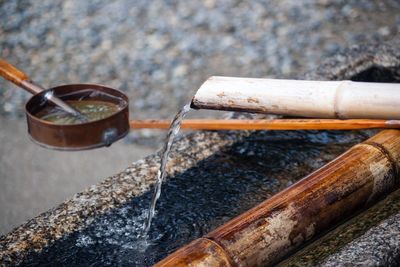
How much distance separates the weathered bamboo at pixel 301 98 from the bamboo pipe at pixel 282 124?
1.3 inches

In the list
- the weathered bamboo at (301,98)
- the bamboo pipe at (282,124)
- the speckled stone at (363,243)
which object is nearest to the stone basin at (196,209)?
the speckled stone at (363,243)

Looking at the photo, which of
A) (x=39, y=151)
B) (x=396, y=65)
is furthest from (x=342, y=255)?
(x=39, y=151)

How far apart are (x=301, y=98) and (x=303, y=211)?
60cm

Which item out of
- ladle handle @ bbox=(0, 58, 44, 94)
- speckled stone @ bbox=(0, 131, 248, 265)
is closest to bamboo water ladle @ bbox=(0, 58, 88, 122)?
ladle handle @ bbox=(0, 58, 44, 94)

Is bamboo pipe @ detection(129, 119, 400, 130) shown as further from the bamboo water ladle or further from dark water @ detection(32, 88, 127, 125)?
the bamboo water ladle

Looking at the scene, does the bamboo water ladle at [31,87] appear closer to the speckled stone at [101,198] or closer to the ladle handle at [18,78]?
the ladle handle at [18,78]

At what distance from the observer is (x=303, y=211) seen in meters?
2.13

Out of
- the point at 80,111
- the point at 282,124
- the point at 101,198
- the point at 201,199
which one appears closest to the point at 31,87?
the point at 80,111

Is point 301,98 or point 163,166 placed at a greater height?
point 301,98

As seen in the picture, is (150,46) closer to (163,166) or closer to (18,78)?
(18,78)

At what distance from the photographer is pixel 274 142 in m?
3.02

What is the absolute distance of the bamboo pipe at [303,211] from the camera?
6.44 feet

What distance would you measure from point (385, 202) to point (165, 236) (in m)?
0.84

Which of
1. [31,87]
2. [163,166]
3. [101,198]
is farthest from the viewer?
[31,87]
